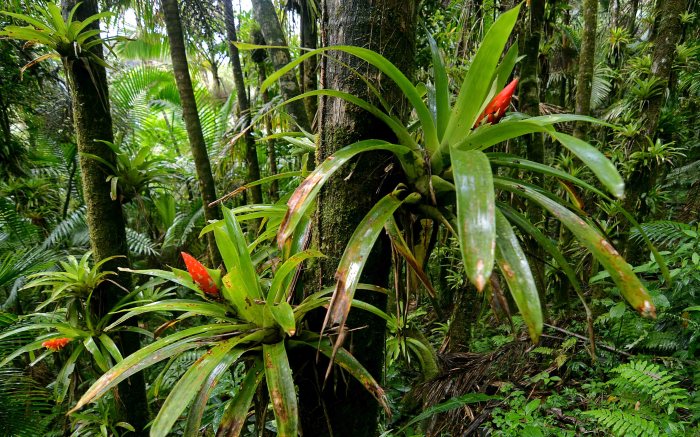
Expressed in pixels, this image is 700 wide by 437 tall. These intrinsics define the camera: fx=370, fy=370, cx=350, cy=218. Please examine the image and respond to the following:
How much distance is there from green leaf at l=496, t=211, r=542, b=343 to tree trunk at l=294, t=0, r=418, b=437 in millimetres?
317

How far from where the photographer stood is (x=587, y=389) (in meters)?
2.04

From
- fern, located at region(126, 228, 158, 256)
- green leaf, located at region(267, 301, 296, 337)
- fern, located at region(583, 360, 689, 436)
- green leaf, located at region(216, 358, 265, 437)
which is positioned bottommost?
fern, located at region(126, 228, 158, 256)

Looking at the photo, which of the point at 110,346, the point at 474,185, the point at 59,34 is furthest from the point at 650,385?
the point at 59,34

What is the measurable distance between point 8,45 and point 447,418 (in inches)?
182

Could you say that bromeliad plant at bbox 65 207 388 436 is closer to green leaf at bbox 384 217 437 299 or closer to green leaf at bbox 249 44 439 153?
green leaf at bbox 384 217 437 299

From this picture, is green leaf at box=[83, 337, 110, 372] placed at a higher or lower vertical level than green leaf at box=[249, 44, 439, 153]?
lower

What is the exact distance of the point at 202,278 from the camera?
91 centimetres

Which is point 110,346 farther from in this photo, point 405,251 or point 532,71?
point 532,71

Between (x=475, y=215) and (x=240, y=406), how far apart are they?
2.04ft

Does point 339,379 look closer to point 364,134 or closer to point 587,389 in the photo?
point 364,134

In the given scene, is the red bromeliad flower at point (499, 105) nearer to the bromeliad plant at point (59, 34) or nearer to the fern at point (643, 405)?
the fern at point (643, 405)

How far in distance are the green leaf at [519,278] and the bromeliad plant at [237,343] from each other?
305 millimetres

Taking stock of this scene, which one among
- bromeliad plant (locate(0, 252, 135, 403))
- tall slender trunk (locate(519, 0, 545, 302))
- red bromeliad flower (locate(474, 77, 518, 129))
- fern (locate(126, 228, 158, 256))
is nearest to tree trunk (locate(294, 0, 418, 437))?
red bromeliad flower (locate(474, 77, 518, 129))

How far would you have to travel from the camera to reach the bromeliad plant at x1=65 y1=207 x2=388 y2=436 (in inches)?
28.4
